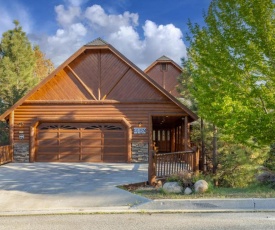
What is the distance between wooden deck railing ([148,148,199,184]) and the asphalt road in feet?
12.4

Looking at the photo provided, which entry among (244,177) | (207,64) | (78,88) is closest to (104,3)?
(78,88)

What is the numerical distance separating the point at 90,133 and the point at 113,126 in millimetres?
1410

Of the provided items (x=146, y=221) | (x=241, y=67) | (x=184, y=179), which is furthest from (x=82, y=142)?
(x=146, y=221)

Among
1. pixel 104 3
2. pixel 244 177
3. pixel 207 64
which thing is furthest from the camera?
pixel 104 3

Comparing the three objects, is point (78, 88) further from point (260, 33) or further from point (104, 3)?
point (260, 33)

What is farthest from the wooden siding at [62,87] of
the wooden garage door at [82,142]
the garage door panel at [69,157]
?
the garage door panel at [69,157]

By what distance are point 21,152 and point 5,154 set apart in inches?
37.3

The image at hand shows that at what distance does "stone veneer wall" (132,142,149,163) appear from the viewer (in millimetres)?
16906

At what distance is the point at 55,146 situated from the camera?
1738 centimetres

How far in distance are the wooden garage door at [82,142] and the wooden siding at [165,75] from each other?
14.9 metres

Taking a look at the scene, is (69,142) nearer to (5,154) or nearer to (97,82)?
(5,154)

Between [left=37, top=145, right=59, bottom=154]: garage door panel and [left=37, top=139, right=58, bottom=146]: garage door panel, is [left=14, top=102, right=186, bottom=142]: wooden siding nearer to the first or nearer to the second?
[left=37, top=139, right=58, bottom=146]: garage door panel

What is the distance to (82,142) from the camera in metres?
17.3

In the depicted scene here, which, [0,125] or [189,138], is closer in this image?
[189,138]
